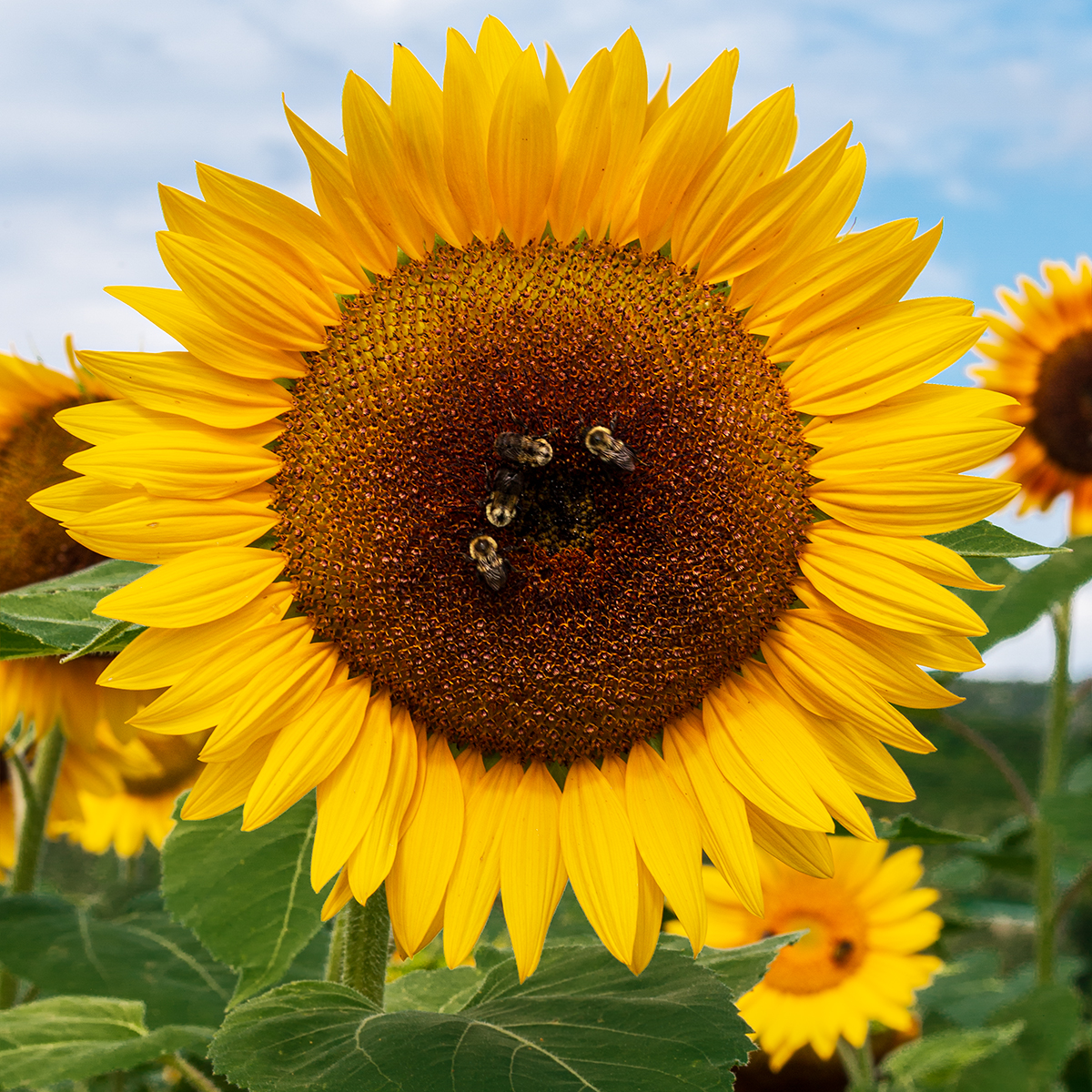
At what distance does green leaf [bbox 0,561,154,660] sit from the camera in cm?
192

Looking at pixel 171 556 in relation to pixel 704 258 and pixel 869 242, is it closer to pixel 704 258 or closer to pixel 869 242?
pixel 704 258

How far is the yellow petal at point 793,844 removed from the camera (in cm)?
202

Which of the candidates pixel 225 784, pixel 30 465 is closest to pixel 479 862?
pixel 225 784

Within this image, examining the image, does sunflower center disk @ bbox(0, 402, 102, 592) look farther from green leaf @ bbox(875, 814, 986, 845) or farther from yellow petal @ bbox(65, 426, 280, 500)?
green leaf @ bbox(875, 814, 986, 845)

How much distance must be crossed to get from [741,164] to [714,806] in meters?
1.12

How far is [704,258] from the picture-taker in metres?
2.06

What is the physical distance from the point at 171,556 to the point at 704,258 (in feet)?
3.49

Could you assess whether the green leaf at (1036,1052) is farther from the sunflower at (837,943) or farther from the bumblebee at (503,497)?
the bumblebee at (503,497)

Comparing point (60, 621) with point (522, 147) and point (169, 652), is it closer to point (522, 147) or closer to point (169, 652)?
point (169, 652)

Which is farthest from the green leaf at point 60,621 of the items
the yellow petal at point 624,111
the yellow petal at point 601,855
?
the yellow petal at point 624,111

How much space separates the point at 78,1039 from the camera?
2.58 metres

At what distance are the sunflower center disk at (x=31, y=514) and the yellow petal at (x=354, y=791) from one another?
1.92 m

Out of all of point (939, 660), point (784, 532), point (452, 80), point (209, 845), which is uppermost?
point (452, 80)

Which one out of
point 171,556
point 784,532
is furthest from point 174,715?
point 784,532
